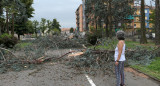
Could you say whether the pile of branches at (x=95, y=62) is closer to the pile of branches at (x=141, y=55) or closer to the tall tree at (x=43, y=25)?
the pile of branches at (x=141, y=55)

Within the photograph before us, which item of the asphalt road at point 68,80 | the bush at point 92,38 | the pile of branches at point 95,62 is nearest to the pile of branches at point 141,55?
the pile of branches at point 95,62

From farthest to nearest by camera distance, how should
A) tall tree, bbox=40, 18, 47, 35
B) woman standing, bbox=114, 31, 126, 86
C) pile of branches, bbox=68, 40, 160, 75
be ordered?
tall tree, bbox=40, 18, 47, 35 → pile of branches, bbox=68, 40, 160, 75 → woman standing, bbox=114, 31, 126, 86

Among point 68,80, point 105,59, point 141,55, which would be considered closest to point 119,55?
point 68,80

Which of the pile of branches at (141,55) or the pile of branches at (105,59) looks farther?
the pile of branches at (141,55)

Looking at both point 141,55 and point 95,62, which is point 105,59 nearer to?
point 95,62

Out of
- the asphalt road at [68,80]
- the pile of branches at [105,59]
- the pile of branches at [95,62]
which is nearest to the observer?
the asphalt road at [68,80]

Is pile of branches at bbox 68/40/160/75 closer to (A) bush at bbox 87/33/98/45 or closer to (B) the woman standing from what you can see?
(B) the woman standing

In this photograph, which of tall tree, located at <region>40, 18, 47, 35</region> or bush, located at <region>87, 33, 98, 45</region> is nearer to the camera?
bush, located at <region>87, 33, 98, 45</region>

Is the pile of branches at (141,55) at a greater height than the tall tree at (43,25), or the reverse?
the tall tree at (43,25)

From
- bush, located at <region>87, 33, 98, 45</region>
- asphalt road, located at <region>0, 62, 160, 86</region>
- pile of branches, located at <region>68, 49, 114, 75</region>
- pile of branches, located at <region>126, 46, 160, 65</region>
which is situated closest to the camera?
asphalt road, located at <region>0, 62, 160, 86</region>

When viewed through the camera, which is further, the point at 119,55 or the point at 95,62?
the point at 95,62

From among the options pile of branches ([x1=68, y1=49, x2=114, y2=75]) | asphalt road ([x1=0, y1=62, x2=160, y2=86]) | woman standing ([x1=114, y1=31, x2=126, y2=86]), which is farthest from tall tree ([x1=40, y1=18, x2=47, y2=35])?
woman standing ([x1=114, y1=31, x2=126, y2=86])

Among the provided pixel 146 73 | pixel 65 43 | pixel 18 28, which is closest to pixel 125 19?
pixel 65 43

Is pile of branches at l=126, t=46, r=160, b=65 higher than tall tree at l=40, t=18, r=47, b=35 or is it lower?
lower
